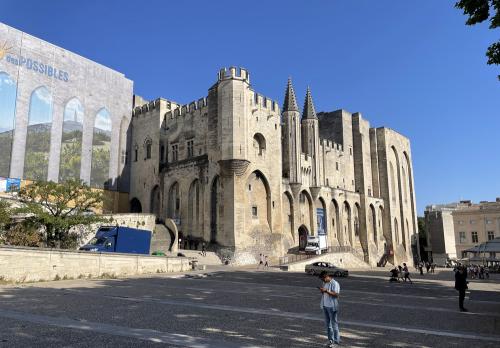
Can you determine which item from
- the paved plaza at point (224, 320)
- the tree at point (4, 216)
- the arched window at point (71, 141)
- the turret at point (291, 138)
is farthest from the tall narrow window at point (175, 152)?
the paved plaza at point (224, 320)

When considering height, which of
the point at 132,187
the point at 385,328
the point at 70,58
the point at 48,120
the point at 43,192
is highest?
the point at 70,58

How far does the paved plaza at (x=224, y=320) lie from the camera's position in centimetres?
725

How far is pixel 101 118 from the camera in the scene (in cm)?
4534

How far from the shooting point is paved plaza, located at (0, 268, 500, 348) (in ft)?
23.8

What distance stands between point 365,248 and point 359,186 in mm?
8868

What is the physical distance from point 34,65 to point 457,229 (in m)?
70.5

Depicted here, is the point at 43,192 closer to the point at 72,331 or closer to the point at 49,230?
the point at 49,230

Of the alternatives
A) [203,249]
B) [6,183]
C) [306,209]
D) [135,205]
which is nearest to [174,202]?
[135,205]

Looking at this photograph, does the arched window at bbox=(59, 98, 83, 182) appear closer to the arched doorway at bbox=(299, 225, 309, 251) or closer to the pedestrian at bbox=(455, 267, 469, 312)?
the arched doorway at bbox=(299, 225, 309, 251)

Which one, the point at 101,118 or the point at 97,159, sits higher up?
the point at 101,118

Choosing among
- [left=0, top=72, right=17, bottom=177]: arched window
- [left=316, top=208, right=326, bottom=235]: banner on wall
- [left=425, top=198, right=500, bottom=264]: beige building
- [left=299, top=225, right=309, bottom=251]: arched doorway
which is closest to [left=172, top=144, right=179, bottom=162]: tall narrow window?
[left=0, top=72, right=17, bottom=177]: arched window

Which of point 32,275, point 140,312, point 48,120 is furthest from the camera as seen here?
point 48,120

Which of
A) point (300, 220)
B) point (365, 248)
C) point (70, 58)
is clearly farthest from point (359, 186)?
point (70, 58)

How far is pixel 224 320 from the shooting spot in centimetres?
920
